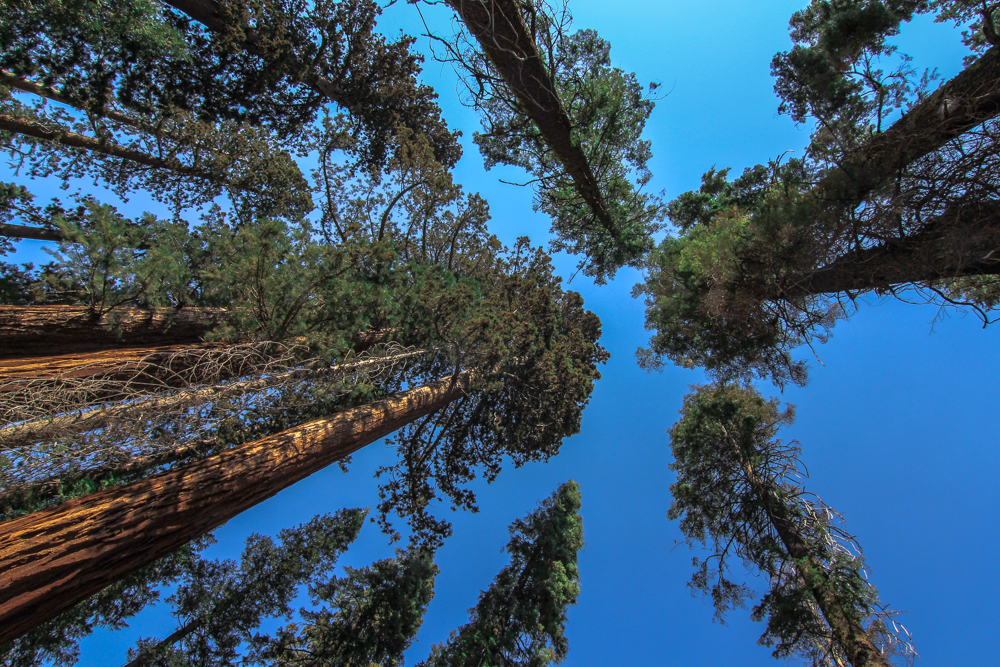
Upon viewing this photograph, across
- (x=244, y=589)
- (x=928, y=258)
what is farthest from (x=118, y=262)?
(x=928, y=258)

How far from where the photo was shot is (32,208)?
7.02 metres

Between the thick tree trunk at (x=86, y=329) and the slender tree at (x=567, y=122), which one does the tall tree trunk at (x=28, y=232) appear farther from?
the slender tree at (x=567, y=122)

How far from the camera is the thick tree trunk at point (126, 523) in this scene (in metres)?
2.10

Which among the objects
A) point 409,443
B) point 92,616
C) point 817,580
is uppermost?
point 817,580

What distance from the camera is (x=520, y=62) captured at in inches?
172

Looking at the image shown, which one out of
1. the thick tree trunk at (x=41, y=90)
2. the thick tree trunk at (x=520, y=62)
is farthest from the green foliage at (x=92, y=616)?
the thick tree trunk at (x=520, y=62)

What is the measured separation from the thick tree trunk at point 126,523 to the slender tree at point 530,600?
21.7 ft

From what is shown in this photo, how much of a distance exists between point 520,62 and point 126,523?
5978 millimetres

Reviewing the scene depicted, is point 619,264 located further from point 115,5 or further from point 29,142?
point 29,142

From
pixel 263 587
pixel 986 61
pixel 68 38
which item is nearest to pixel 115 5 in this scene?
pixel 68 38

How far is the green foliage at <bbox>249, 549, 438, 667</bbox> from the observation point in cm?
744

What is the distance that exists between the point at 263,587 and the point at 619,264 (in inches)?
491

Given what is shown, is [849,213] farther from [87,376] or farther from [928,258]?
[87,376]

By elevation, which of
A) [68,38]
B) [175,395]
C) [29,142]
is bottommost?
[175,395]
